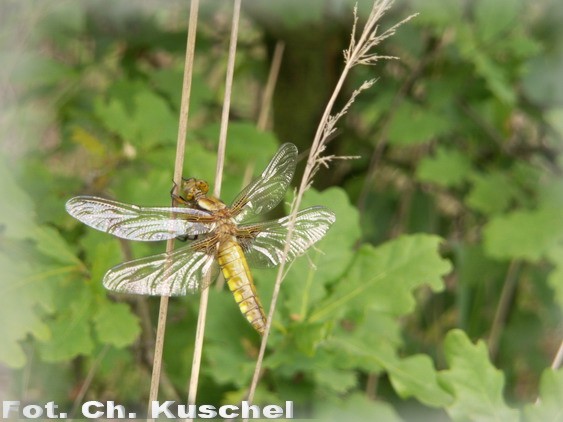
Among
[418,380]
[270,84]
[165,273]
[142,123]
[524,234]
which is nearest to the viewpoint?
[165,273]

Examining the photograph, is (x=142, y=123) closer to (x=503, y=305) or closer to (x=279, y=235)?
(x=279, y=235)

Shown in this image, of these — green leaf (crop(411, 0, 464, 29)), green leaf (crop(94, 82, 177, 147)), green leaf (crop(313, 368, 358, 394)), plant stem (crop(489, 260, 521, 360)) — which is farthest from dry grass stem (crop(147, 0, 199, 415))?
plant stem (crop(489, 260, 521, 360))

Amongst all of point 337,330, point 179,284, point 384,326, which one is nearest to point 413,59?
point 384,326

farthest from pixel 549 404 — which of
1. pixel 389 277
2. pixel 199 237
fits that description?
pixel 199 237

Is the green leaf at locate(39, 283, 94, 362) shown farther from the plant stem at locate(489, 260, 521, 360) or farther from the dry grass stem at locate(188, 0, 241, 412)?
the plant stem at locate(489, 260, 521, 360)

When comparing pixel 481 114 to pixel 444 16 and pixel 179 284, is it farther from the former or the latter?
pixel 179 284

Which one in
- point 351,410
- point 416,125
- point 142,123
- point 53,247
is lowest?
point 351,410

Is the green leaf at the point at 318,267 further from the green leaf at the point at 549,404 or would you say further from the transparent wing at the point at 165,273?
the green leaf at the point at 549,404

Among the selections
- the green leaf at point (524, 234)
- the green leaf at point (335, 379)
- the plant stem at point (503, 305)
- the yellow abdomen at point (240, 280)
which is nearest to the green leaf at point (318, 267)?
the green leaf at point (335, 379)
